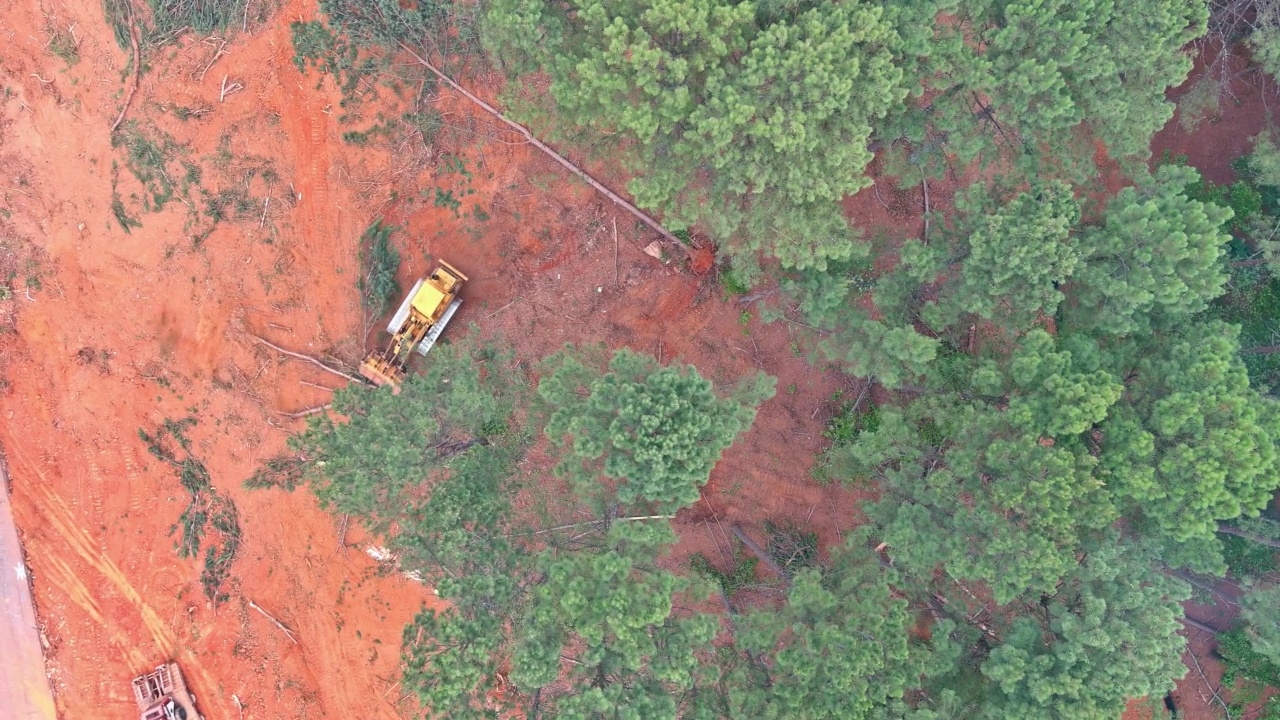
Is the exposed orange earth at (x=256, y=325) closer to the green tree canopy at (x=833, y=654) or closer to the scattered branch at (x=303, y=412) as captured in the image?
the scattered branch at (x=303, y=412)

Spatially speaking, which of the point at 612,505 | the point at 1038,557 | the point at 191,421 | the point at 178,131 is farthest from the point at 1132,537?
the point at 178,131

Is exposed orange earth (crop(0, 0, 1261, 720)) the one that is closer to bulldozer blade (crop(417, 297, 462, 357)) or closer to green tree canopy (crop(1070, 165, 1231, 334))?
bulldozer blade (crop(417, 297, 462, 357))

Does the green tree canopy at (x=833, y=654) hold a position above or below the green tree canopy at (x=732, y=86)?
below

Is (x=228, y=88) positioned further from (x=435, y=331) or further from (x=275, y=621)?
(x=275, y=621)

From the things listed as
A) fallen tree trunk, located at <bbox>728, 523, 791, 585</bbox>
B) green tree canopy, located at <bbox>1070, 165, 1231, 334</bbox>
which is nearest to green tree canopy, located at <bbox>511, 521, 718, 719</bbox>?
fallen tree trunk, located at <bbox>728, 523, 791, 585</bbox>

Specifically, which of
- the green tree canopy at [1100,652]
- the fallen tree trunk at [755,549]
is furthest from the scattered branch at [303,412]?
the green tree canopy at [1100,652]

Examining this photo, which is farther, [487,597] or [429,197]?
[429,197]

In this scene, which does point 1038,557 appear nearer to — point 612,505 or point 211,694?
point 612,505
